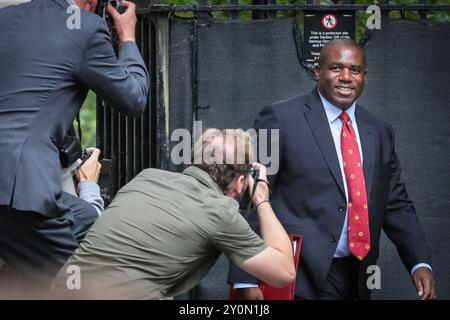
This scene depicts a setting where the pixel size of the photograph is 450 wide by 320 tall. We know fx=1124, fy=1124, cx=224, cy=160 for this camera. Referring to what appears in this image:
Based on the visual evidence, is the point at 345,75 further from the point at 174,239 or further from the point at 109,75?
the point at 174,239

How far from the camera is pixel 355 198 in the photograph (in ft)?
20.6

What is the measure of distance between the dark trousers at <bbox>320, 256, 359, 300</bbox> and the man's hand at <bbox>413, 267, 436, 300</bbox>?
0.38 meters

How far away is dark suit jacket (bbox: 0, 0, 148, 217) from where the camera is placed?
535 cm

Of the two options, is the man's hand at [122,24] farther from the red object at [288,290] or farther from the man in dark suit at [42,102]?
the red object at [288,290]

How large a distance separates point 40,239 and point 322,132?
179cm

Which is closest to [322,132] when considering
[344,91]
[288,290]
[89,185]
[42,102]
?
[344,91]

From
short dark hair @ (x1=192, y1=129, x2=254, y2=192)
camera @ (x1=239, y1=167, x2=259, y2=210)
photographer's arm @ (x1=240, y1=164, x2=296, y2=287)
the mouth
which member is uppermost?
the mouth

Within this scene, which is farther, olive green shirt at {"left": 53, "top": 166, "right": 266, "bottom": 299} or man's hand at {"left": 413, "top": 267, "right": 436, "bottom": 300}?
man's hand at {"left": 413, "top": 267, "right": 436, "bottom": 300}

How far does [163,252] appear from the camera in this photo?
5102 mm

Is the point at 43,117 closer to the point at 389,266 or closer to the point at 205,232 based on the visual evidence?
the point at 205,232

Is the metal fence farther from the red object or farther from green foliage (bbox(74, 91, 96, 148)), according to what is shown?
green foliage (bbox(74, 91, 96, 148))

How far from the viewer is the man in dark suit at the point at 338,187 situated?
245 inches

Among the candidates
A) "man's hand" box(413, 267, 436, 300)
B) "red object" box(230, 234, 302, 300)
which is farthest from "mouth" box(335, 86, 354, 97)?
"man's hand" box(413, 267, 436, 300)

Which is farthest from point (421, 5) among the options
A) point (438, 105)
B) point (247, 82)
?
point (247, 82)
